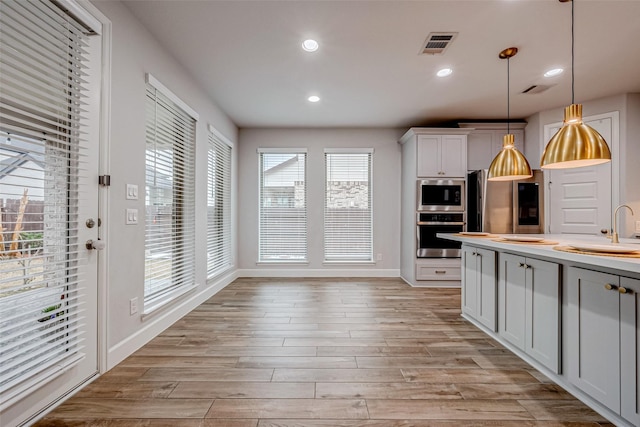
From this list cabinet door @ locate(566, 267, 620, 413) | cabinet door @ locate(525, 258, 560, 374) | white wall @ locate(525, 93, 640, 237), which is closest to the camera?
cabinet door @ locate(566, 267, 620, 413)

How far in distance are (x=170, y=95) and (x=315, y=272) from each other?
349 cm

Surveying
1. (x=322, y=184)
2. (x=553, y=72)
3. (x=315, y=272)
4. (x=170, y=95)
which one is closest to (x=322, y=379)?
(x=170, y=95)

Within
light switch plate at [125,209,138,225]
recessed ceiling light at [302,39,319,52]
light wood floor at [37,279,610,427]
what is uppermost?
recessed ceiling light at [302,39,319,52]

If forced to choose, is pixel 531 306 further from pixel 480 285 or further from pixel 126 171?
pixel 126 171

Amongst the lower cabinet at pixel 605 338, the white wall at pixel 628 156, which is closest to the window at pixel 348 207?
the white wall at pixel 628 156

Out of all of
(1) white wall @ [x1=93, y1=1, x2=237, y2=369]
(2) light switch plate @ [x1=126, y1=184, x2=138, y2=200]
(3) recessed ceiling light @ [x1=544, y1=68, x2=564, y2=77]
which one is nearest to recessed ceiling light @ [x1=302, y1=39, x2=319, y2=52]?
(1) white wall @ [x1=93, y1=1, x2=237, y2=369]

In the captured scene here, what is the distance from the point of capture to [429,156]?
14.5ft

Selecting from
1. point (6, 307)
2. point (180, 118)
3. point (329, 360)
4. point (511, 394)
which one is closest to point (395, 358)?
point (329, 360)

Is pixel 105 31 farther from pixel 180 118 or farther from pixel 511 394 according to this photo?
pixel 511 394

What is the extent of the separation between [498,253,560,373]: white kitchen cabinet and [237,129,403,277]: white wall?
2.69 metres

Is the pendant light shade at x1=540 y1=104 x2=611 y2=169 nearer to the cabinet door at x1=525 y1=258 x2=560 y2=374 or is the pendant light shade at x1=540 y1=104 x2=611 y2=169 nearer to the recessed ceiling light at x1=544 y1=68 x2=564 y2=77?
the cabinet door at x1=525 y1=258 x2=560 y2=374

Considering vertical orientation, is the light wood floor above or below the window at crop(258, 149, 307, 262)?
below

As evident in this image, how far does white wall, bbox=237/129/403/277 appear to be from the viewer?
5039 mm

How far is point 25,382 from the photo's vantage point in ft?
4.73
